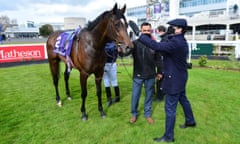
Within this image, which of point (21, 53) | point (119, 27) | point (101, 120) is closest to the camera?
point (119, 27)

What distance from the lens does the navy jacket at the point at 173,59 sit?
2.60 meters

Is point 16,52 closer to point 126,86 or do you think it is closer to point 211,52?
point 126,86

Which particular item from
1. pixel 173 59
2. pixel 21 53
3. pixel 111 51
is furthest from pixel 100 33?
pixel 21 53

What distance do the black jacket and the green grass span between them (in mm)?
917

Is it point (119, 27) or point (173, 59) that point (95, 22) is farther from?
point (173, 59)

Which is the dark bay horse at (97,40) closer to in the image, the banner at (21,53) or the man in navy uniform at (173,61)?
the man in navy uniform at (173,61)

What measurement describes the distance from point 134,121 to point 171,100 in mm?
1033

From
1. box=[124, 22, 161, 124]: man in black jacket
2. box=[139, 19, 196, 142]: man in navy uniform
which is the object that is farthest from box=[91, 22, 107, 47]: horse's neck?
box=[139, 19, 196, 142]: man in navy uniform

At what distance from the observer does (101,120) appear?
3.66 meters

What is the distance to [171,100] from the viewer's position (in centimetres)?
278

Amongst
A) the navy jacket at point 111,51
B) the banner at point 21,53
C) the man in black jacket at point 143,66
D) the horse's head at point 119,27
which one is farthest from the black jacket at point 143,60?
the banner at point 21,53

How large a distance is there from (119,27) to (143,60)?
0.71 metres

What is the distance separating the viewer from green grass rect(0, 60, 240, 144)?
303cm

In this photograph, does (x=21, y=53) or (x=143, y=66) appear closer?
(x=143, y=66)
